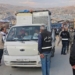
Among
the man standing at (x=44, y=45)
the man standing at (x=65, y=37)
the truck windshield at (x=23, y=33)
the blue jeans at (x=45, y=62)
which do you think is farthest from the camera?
the man standing at (x=65, y=37)

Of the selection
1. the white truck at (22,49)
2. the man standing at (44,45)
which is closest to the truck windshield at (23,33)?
the white truck at (22,49)

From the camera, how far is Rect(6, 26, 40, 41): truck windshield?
887cm

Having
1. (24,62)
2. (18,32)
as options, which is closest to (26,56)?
(24,62)

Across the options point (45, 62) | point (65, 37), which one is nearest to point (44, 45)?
point (45, 62)

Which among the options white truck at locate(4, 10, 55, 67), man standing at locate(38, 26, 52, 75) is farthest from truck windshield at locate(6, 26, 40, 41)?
man standing at locate(38, 26, 52, 75)

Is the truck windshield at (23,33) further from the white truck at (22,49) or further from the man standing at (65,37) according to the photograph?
the man standing at (65,37)

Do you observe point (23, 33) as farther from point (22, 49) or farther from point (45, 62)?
point (45, 62)

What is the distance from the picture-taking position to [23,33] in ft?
30.2

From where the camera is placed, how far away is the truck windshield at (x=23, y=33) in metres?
8.87

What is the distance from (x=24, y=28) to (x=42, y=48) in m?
2.83

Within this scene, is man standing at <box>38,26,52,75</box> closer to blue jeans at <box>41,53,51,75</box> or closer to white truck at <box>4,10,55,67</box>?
blue jeans at <box>41,53,51,75</box>

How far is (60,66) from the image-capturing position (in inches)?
376

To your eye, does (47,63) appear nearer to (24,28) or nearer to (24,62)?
(24,62)

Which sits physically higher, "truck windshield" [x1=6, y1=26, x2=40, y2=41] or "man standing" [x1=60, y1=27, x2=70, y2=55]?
"truck windshield" [x1=6, y1=26, x2=40, y2=41]
